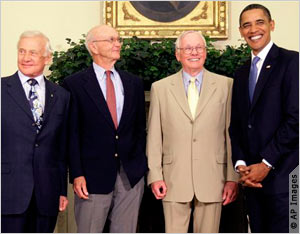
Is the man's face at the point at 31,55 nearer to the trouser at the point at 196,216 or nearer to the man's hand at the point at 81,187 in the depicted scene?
the man's hand at the point at 81,187

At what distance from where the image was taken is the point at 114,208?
283cm

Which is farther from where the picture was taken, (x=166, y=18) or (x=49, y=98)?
(x=166, y=18)

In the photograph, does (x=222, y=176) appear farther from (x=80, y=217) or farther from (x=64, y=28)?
(x=64, y=28)

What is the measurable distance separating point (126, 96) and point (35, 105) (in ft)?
1.79

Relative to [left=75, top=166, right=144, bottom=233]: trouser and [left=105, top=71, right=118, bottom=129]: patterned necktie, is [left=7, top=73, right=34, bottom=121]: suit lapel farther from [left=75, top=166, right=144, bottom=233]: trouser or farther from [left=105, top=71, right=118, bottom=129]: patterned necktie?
[left=75, top=166, right=144, bottom=233]: trouser

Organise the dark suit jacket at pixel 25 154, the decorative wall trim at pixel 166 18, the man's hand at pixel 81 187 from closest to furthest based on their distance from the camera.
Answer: the dark suit jacket at pixel 25 154 → the man's hand at pixel 81 187 → the decorative wall trim at pixel 166 18

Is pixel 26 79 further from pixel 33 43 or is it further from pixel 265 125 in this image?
pixel 265 125

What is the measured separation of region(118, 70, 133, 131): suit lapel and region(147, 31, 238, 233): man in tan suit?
0.15 m

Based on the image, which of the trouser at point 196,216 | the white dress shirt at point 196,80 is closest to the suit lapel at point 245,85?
the white dress shirt at point 196,80

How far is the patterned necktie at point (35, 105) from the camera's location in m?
2.51

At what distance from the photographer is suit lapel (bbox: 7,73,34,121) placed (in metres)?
2.47

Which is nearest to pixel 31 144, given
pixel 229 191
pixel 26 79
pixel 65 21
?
pixel 26 79

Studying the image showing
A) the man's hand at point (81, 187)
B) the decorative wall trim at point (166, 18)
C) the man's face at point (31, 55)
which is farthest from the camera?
the decorative wall trim at point (166, 18)

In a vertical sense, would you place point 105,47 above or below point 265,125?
above
